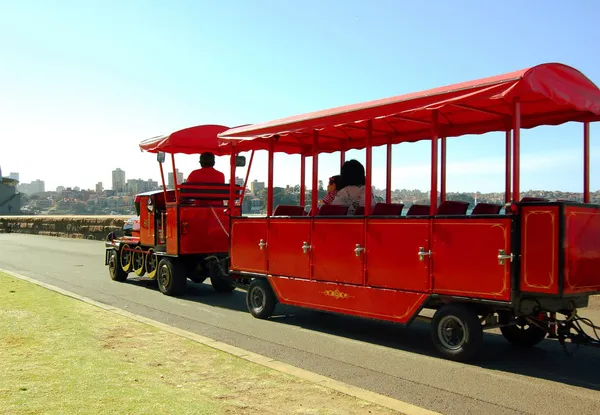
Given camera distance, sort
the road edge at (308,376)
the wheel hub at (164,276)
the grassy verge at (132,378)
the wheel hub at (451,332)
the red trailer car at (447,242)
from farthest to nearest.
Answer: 1. the wheel hub at (164,276)
2. the wheel hub at (451,332)
3. the red trailer car at (447,242)
4. the road edge at (308,376)
5. the grassy verge at (132,378)

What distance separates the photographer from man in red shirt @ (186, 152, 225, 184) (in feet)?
42.8

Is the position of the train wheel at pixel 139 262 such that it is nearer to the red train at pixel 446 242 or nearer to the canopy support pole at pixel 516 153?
the red train at pixel 446 242

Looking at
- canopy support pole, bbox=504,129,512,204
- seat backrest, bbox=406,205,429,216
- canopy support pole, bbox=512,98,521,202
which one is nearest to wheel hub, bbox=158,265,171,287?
seat backrest, bbox=406,205,429,216

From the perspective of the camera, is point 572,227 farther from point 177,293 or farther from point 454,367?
point 177,293

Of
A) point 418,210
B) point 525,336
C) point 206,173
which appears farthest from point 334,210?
point 206,173

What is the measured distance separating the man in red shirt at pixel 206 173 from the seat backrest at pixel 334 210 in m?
4.76

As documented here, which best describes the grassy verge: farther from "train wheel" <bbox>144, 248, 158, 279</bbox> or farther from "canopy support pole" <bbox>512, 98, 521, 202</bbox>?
"train wheel" <bbox>144, 248, 158, 279</bbox>

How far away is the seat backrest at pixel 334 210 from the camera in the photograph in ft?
29.2

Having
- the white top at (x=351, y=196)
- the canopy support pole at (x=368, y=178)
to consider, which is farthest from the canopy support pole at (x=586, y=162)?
the white top at (x=351, y=196)

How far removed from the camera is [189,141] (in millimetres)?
12656

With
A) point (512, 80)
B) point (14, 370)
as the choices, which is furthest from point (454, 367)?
point (14, 370)

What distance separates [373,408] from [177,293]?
7.85 meters

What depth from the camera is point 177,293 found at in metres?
12.3

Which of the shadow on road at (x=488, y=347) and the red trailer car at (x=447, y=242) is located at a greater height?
the red trailer car at (x=447, y=242)
